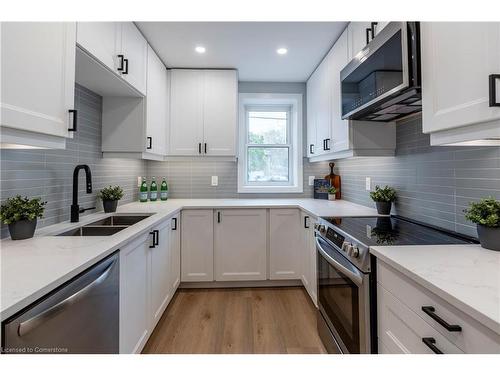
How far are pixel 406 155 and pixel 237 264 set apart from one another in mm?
1818

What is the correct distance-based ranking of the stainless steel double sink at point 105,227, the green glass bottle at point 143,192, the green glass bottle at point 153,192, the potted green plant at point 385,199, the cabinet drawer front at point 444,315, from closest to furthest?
the cabinet drawer front at point 444,315
the stainless steel double sink at point 105,227
the potted green plant at point 385,199
the green glass bottle at point 143,192
the green glass bottle at point 153,192

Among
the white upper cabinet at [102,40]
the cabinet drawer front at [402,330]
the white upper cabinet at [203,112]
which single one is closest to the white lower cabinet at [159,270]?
the white upper cabinet at [203,112]

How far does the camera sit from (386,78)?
56.9 inches

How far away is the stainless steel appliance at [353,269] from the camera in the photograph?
119cm

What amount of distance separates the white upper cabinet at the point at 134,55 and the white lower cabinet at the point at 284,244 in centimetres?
169

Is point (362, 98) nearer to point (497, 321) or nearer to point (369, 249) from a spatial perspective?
point (369, 249)

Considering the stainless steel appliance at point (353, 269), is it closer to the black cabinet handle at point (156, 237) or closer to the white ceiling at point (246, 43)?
the black cabinet handle at point (156, 237)

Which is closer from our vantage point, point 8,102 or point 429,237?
point 8,102

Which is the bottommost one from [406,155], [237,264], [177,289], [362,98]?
[177,289]

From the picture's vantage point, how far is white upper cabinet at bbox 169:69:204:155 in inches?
112

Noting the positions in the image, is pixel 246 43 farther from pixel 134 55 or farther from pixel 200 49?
pixel 134 55
